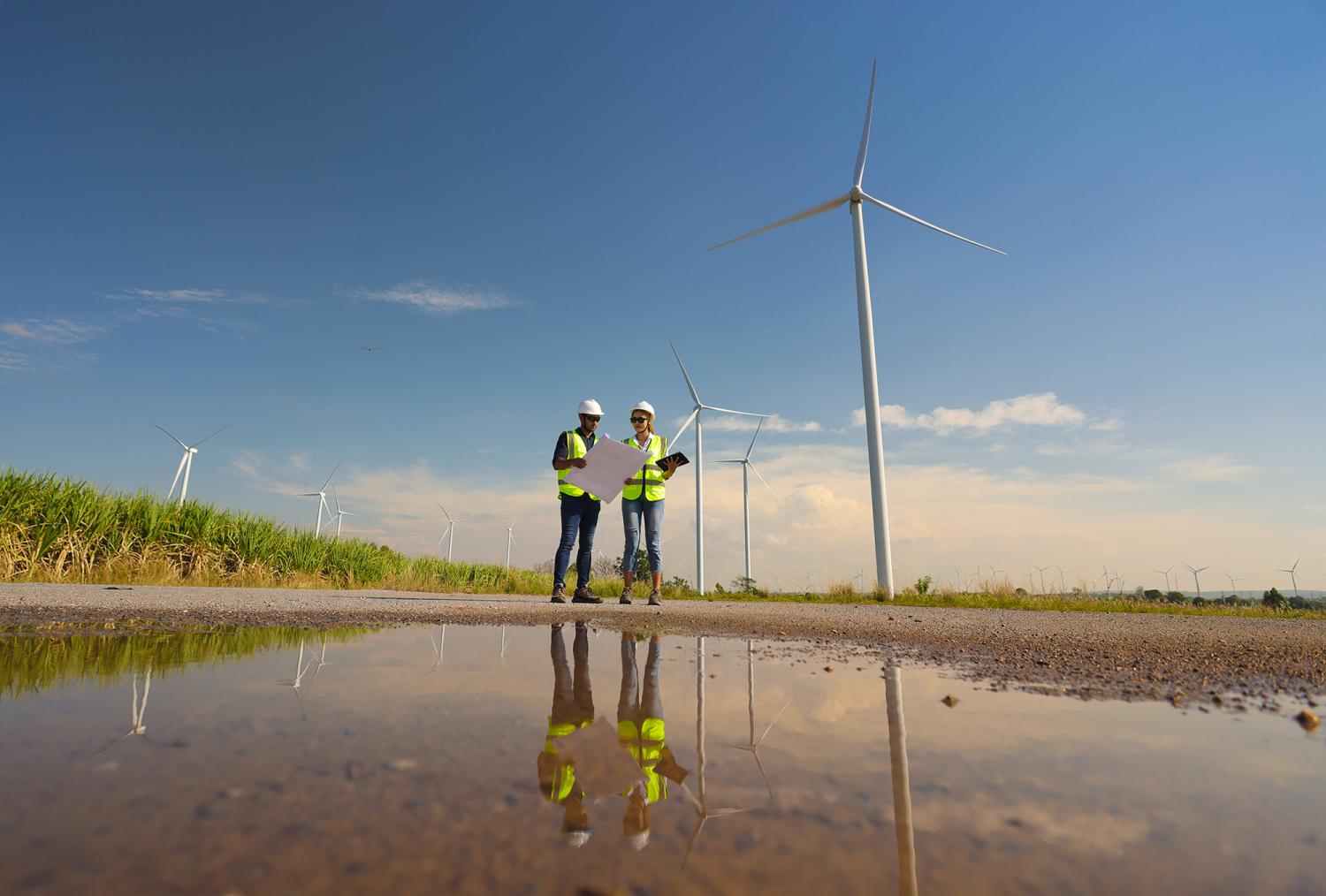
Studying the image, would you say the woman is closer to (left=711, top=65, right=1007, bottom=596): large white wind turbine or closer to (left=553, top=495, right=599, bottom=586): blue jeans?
(left=553, top=495, right=599, bottom=586): blue jeans

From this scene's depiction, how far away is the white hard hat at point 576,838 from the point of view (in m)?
1.08

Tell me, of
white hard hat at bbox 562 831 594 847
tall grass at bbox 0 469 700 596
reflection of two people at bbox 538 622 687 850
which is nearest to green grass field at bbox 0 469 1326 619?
tall grass at bbox 0 469 700 596

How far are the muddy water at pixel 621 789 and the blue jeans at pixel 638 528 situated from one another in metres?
5.38

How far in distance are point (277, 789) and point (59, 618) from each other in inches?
193

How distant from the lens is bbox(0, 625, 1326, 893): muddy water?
1.00m

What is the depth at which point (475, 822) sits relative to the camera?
1146 millimetres

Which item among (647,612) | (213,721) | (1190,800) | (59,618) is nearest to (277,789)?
(213,721)

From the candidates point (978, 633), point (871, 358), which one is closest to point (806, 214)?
point (871, 358)

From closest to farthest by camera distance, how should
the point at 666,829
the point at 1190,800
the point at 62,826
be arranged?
the point at 62,826 < the point at 666,829 < the point at 1190,800

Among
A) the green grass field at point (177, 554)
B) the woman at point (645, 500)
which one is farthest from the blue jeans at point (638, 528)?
the green grass field at point (177, 554)

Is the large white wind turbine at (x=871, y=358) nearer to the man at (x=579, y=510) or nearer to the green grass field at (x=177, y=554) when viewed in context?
the green grass field at (x=177, y=554)

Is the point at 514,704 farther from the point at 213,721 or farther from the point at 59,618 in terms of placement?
the point at 59,618

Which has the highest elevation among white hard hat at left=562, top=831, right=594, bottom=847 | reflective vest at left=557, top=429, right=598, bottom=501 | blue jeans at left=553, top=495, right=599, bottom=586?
reflective vest at left=557, top=429, right=598, bottom=501

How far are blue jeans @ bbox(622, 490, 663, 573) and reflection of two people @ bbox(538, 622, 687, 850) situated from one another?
475cm
